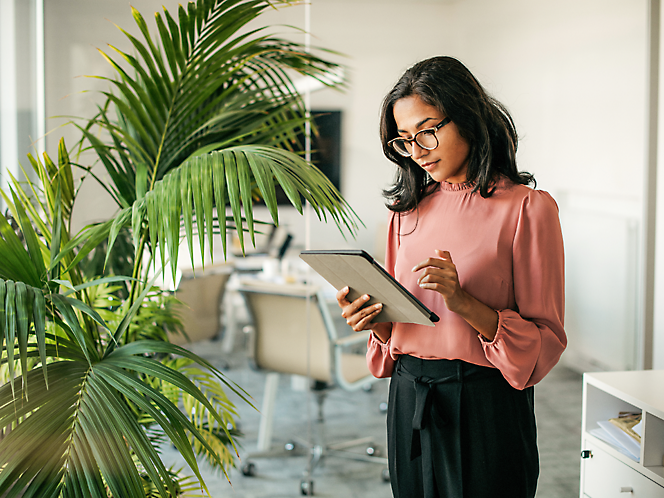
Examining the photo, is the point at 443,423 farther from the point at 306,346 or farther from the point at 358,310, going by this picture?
the point at 306,346

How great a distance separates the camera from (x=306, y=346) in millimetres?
2420

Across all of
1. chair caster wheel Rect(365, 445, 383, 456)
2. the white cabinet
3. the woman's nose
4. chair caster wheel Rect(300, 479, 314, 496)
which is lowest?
chair caster wheel Rect(300, 479, 314, 496)

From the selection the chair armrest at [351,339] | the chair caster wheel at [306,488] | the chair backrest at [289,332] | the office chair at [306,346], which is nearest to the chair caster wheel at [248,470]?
the office chair at [306,346]

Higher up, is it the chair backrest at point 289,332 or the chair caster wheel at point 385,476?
the chair backrest at point 289,332

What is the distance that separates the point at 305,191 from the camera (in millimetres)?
1126

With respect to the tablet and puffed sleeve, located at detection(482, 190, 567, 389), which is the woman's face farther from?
the tablet

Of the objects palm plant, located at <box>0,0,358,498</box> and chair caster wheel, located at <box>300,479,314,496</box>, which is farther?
chair caster wheel, located at <box>300,479,314,496</box>

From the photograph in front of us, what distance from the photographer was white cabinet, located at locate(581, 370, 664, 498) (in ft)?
4.45

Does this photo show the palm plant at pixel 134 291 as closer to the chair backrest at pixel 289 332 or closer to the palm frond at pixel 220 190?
the palm frond at pixel 220 190

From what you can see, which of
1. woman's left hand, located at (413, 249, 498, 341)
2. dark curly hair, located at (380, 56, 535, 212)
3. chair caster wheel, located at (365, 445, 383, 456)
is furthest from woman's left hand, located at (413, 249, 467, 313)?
chair caster wheel, located at (365, 445, 383, 456)

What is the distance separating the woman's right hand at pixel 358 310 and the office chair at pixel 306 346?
3.87ft

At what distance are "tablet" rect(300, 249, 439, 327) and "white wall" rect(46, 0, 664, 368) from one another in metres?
1.23

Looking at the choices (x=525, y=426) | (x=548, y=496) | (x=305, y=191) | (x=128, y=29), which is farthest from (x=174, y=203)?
(x=548, y=496)

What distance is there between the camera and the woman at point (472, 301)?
1.07 metres
